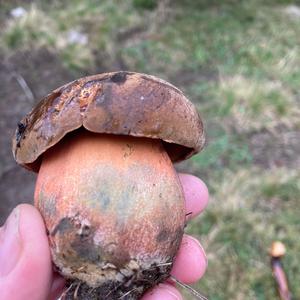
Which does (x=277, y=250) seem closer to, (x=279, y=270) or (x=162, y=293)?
(x=279, y=270)

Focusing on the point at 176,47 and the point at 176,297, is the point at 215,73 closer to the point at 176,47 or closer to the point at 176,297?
the point at 176,47

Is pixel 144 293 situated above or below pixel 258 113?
above

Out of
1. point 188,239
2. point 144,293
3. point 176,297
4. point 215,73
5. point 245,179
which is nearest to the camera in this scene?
point 144,293

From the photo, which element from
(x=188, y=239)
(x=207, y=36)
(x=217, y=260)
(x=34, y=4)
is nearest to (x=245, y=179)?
(x=217, y=260)

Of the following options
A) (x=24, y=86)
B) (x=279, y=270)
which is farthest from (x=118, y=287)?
(x=24, y=86)

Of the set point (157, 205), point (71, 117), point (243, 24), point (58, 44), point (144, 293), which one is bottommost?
point (243, 24)

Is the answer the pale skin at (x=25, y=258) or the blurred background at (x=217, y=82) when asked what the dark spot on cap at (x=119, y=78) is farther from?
the blurred background at (x=217, y=82)

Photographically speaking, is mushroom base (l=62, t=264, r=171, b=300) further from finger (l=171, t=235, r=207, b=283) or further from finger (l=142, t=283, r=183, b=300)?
finger (l=171, t=235, r=207, b=283)

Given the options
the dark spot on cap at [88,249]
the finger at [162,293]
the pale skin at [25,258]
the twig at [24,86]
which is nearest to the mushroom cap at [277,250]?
the finger at [162,293]
